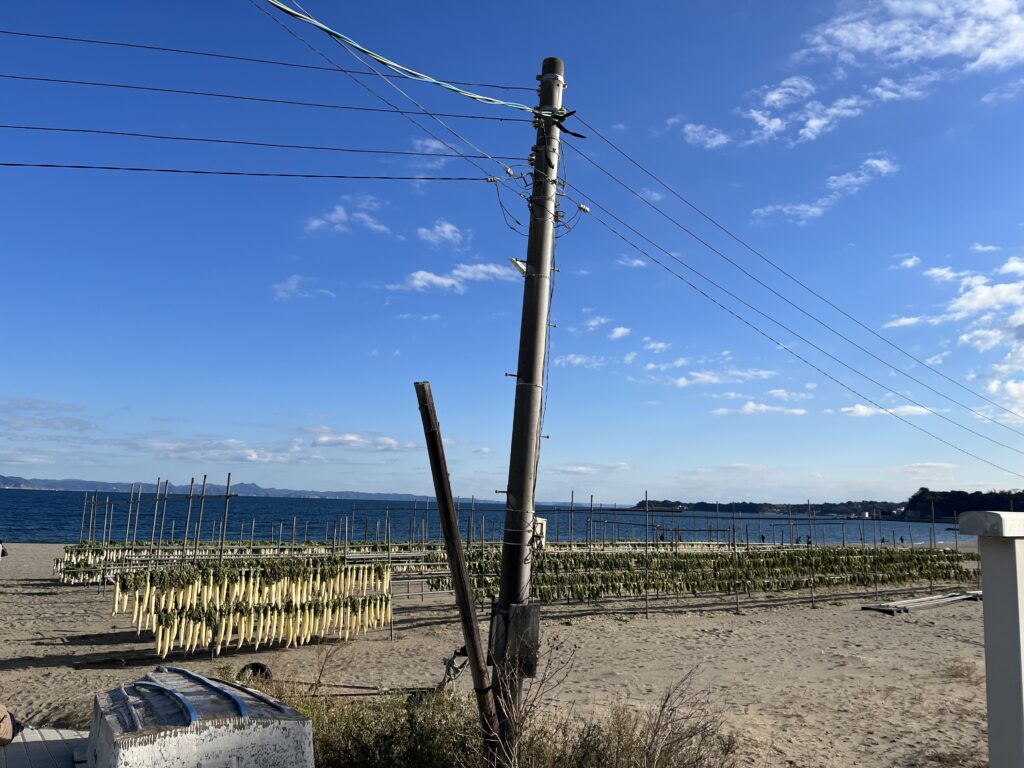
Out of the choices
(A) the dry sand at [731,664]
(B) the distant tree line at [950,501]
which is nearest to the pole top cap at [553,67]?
(A) the dry sand at [731,664]

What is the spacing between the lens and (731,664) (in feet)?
43.9

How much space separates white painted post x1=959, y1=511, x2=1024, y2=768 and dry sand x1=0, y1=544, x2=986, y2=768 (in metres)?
4.56

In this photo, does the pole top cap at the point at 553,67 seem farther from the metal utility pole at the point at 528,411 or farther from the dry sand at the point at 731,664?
the dry sand at the point at 731,664

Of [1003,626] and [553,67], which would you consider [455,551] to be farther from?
[553,67]

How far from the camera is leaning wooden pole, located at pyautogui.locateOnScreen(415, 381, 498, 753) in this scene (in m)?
5.31

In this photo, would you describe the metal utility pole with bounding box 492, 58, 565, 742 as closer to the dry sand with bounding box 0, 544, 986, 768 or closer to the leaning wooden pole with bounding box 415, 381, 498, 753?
the leaning wooden pole with bounding box 415, 381, 498, 753

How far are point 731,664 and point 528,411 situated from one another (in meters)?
9.22

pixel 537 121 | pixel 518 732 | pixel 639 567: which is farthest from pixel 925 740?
pixel 639 567

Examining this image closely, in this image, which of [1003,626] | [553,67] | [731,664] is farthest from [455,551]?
[731,664]

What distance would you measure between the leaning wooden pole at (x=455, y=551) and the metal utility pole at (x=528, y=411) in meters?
0.32

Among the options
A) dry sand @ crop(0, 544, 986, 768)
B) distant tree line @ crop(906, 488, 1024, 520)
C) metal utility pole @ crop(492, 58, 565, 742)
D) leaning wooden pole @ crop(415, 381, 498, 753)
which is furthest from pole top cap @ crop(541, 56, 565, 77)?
distant tree line @ crop(906, 488, 1024, 520)

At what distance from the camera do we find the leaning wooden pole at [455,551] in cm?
531

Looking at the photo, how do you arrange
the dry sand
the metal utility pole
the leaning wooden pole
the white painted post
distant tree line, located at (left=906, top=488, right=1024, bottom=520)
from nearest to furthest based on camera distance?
the white painted post
the leaning wooden pole
the metal utility pole
the dry sand
distant tree line, located at (left=906, top=488, right=1024, bottom=520)

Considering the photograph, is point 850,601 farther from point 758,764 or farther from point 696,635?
point 758,764
